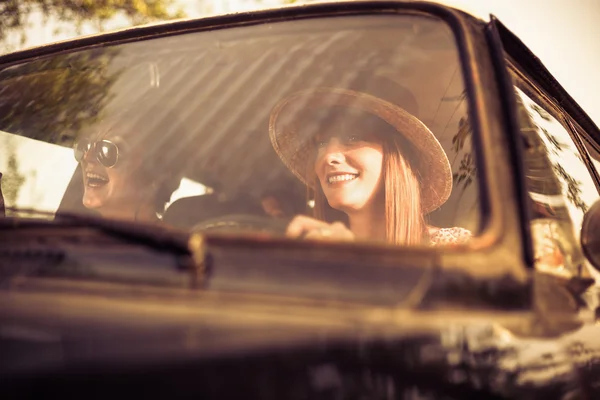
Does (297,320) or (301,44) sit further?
(301,44)

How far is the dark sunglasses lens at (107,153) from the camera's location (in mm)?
2148

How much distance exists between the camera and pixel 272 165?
5.97ft

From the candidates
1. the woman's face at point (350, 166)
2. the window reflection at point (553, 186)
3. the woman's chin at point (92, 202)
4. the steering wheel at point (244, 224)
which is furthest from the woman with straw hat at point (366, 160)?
the woman's chin at point (92, 202)

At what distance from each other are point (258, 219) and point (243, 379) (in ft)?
2.04

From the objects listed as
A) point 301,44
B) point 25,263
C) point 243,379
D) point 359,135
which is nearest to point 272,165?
point 301,44

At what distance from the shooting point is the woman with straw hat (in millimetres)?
2068

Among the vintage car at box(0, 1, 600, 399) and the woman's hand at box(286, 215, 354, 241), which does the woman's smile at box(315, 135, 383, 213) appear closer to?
the vintage car at box(0, 1, 600, 399)

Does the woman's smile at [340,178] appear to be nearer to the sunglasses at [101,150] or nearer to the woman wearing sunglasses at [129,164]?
the woman wearing sunglasses at [129,164]

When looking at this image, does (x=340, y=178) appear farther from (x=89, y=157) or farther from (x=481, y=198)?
(x=481, y=198)

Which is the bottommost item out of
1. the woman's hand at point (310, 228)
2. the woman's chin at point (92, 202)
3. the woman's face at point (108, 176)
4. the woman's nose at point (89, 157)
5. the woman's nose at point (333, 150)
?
the woman's hand at point (310, 228)

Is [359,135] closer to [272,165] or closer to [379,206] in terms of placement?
[379,206]

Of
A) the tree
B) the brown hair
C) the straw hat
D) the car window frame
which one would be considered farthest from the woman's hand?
the tree

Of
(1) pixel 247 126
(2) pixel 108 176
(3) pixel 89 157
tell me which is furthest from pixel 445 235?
(3) pixel 89 157

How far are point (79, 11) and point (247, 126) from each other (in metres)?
11.2
